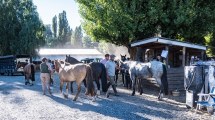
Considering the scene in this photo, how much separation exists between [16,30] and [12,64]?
12.5 meters

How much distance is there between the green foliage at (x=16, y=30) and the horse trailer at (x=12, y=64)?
9.03m

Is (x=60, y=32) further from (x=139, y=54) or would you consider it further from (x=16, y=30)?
(x=139, y=54)

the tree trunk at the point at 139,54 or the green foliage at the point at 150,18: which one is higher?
the green foliage at the point at 150,18

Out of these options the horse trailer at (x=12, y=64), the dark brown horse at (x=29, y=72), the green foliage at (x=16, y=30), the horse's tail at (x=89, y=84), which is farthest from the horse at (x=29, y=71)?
the green foliage at (x=16, y=30)

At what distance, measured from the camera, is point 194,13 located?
24.0m

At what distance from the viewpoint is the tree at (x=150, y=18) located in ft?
78.7

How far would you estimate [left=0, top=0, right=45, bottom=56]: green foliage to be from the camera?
4622 centimetres

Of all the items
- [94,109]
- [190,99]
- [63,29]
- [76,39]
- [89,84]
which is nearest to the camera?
[94,109]

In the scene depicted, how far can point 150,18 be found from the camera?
24016 mm

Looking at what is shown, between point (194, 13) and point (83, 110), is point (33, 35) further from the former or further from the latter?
point (83, 110)

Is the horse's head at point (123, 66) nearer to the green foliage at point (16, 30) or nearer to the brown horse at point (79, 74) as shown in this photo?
the brown horse at point (79, 74)

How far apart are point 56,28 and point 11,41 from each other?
195ft

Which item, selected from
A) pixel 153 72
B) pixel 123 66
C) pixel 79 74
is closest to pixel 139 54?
pixel 123 66

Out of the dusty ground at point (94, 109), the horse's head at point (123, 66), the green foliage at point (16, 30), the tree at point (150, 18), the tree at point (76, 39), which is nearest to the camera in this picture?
the dusty ground at point (94, 109)
